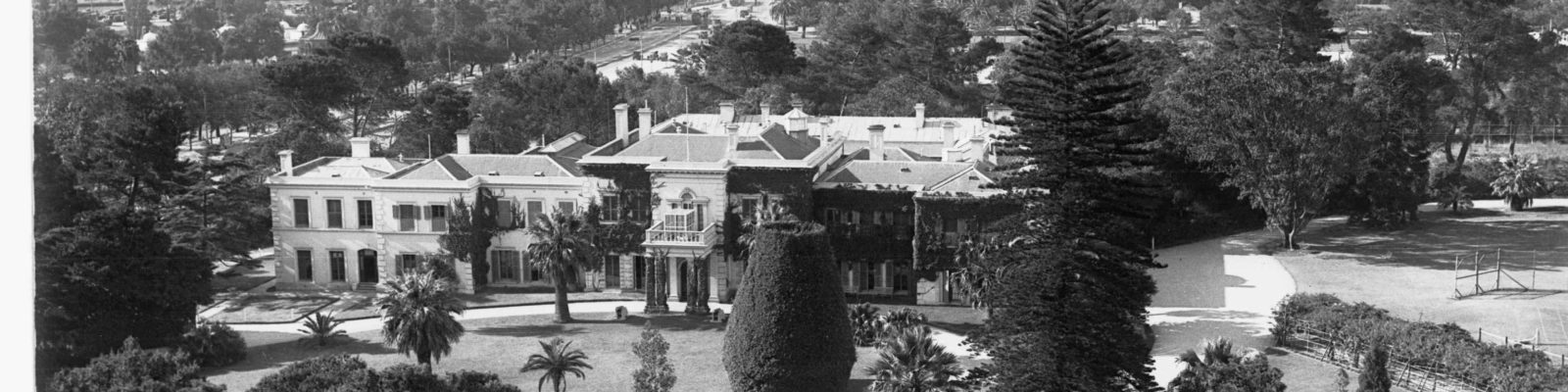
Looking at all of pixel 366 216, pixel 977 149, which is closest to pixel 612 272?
pixel 366 216

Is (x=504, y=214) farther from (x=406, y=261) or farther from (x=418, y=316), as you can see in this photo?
(x=418, y=316)

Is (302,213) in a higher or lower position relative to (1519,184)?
higher

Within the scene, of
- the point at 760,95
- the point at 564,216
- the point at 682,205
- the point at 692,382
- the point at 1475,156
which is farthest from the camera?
the point at 760,95

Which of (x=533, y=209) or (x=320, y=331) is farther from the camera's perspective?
(x=533, y=209)

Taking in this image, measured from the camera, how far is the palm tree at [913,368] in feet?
105

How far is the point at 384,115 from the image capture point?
80.3 metres

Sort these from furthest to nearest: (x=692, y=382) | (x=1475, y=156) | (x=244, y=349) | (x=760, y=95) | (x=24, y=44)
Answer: (x=760, y=95), (x=1475, y=156), (x=244, y=349), (x=692, y=382), (x=24, y=44)

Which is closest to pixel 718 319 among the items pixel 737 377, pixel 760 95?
pixel 737 377

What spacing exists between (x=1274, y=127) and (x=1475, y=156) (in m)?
24.0

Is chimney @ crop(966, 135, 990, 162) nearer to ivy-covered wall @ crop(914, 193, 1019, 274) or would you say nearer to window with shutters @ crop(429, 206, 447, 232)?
ivy-covered wall @ crop(914, 193, 1019, 274)

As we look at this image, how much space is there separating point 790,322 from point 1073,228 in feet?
18.9

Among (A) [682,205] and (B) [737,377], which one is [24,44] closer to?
(B) [737,377]

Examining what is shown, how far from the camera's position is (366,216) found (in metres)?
47.2

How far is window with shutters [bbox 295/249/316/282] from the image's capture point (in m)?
47.5
